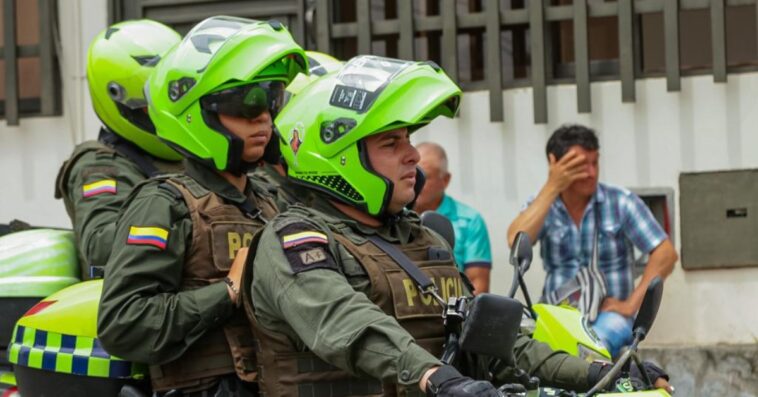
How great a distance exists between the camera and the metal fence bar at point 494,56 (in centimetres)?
938

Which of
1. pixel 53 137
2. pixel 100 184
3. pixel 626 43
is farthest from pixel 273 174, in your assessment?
pixel 53 137

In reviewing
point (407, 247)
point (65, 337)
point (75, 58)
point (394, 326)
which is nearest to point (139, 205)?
point (65, 337)

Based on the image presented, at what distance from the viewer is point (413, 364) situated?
4.12m

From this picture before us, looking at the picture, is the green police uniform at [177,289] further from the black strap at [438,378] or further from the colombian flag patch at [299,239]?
the black strap at [438,378]

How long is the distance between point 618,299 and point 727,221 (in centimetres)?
132

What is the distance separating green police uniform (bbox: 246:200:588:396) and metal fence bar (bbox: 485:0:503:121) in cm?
441

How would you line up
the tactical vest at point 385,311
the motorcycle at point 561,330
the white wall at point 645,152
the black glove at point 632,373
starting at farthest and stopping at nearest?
the white wall at point 645,152
the motorcycle at point 561,330
the tactical vest at point 385,311
the black glove at point 632,373

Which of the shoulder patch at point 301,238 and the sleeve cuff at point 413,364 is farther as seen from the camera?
the shoulder patch at point 301,238

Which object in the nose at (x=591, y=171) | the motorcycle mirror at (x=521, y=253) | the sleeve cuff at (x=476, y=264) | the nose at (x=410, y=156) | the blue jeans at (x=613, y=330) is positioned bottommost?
the blue jeans at (x=613, y=330)

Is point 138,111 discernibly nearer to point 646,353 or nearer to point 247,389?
point 247,389

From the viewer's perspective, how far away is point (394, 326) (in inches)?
167

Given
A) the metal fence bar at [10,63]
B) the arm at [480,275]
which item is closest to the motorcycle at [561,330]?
the arm at [480,275]

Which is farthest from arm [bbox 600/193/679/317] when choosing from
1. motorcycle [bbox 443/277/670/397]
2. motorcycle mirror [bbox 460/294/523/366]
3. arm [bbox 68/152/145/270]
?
motorcycle mirror [bbox 460/294/523/366]

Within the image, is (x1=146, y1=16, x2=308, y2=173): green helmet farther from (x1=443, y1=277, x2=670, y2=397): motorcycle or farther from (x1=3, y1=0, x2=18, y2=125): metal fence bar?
(x1=3, y1=0, x2=18, y2=125): metal fence bar
